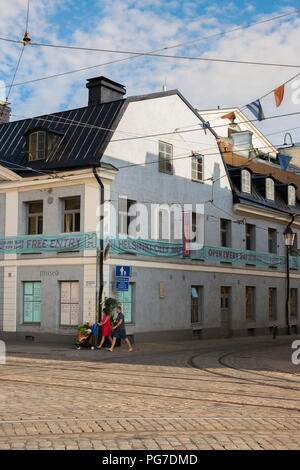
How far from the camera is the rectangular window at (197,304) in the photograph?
28141 mm

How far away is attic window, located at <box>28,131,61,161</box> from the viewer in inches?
998

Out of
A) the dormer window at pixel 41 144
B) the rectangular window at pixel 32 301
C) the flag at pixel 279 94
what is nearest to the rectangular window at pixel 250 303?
the rectangular window at pixel 32 301

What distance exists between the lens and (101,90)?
2703 centimetres

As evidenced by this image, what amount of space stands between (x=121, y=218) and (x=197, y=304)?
273 inches

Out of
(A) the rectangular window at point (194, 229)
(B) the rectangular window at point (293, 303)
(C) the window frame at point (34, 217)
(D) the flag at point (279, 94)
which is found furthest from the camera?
(B) the rectangular window at point (293, 303)

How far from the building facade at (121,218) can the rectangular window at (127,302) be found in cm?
6

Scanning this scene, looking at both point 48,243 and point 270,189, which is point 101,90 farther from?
point 270,189

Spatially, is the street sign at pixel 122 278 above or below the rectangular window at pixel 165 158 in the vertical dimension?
below

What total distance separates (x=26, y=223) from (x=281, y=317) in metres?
17.1

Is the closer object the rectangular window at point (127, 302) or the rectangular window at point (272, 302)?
the rectangular window at point (127, 302)

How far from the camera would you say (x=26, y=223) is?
25422 millimetres

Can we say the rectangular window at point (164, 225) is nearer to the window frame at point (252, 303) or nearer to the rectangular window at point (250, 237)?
the rectangular window at point (250, 237)

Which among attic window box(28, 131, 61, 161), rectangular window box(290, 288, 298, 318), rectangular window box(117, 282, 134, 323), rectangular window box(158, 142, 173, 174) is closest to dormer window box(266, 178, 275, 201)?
rectangular window box(290, 288, 298, 318)

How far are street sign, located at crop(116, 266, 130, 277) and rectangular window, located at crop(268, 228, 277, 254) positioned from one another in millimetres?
14039
